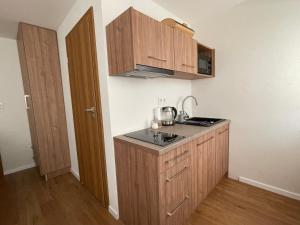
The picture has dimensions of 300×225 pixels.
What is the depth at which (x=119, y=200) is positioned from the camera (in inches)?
59.4

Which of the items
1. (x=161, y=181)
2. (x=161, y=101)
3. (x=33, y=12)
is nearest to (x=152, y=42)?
(x=161, y=101)

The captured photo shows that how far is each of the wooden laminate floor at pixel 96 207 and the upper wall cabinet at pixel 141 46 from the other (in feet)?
4.91

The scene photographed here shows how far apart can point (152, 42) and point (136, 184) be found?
1182mm

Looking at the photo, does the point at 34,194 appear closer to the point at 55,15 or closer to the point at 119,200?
the point at 119,200

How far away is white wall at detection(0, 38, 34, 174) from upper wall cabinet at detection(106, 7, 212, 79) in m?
2.22

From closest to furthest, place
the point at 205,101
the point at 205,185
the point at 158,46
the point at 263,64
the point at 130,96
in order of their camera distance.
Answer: the point at 158,46
the point at 130,96
the point at 205,185
the point at 263,64
the point at 205,101

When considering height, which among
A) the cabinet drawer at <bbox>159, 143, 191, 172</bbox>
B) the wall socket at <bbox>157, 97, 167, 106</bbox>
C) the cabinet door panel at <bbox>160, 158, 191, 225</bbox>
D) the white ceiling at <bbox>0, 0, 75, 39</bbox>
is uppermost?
the white ceiling at <bbox>0, 0, 75, 39</bbox>

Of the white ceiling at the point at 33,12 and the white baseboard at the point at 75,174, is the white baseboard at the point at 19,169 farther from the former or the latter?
the white ceiling at the point at 33,12

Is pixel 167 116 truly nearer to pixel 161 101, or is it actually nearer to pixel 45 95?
pixel 161 101

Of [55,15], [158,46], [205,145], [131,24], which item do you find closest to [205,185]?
[205,145]

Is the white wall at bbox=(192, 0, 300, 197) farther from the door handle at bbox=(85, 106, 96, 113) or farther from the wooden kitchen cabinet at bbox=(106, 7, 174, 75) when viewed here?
the door handle at bbox=(85, 106, 96, 113)

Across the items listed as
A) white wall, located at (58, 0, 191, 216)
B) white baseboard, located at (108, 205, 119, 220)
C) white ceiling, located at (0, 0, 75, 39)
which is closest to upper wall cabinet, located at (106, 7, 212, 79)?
white wall, located at (58, 0, 191, 216)

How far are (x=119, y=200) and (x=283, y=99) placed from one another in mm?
2054

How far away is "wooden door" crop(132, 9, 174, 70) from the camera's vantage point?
3.78 feet
